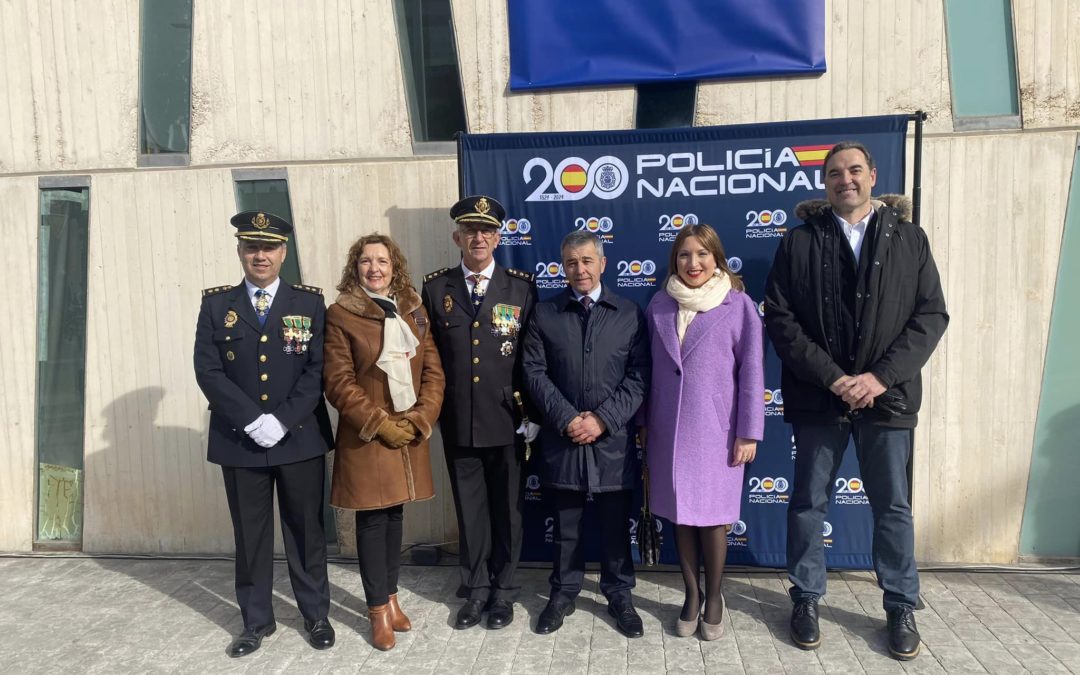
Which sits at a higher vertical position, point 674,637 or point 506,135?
point 506,135

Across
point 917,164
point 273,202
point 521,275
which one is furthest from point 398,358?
point 917,164

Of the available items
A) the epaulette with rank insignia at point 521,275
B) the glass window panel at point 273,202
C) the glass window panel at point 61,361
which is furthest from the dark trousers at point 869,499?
the glass window panel at point 61,361

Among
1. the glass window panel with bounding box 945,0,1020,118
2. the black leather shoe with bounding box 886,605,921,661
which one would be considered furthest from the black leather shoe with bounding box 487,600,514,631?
the glass window panel with bounding box 945,0,1020,118

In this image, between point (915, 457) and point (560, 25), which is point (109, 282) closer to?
point (560, 25)

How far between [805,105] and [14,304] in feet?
16.8

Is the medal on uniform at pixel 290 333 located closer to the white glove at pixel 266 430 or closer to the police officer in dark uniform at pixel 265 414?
the police officer in dark uniform at pixel 265 414

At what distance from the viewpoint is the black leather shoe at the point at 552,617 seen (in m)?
3.19

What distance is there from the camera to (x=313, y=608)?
3.19 m

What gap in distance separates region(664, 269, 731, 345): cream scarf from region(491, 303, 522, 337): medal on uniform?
73cm

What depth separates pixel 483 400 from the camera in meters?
3.19

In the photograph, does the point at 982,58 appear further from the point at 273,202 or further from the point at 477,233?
the point at 273,202

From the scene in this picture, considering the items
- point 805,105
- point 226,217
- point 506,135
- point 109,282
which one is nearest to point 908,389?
point 805,105

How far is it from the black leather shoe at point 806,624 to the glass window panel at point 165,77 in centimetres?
437

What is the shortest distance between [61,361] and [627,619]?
3.99 m
